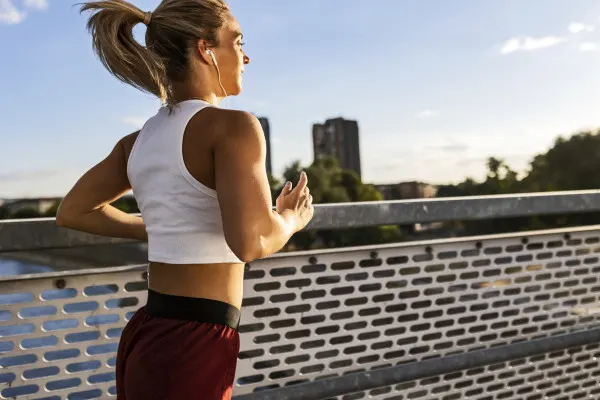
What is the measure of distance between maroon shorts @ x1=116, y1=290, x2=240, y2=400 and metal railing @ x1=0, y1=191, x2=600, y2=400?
43cm

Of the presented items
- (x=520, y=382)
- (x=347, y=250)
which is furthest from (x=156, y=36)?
(x=520, y=382)

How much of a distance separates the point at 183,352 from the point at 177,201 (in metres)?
0.36

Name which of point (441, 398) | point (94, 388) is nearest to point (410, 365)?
point (441, 398)

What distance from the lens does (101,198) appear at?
1.95 metres

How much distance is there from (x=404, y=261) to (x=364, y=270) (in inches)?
7.3

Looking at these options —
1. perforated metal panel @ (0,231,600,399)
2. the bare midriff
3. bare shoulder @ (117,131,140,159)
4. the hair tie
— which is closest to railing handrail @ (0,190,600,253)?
perforated metal panel @ (0,231,600,399)

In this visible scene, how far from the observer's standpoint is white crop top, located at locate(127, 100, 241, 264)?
62.7 inches

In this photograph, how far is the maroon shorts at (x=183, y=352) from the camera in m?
1.56

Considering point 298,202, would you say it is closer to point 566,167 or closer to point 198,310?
point 198,310

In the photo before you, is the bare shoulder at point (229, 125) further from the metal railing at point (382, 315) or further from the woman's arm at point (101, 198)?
the metal railing at point (382, 315)

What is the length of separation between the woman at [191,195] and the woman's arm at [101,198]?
6.8 inches

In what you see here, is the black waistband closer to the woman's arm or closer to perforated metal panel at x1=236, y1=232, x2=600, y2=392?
the woman's arm

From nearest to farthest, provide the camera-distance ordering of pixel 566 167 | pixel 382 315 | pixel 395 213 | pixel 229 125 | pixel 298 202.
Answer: pixel 229 125, pixel 298 202, pixel 395 213, pixel 382 315, pixel 566 167

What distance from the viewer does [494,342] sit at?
9.28 ft
